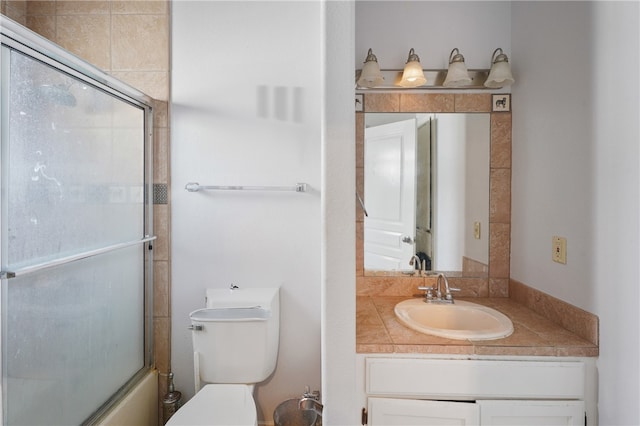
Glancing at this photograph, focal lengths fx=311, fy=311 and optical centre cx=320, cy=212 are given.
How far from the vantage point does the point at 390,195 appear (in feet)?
5.46

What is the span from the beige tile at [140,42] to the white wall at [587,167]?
72.9 inches

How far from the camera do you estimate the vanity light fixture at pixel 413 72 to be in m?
1.52

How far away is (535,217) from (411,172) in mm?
598

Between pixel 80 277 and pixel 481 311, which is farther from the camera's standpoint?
pixel 481 311

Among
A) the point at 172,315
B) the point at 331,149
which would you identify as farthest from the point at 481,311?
the point at 172,315

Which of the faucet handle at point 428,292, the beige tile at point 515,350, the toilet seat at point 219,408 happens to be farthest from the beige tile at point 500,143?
the toilet seat at point 219,408

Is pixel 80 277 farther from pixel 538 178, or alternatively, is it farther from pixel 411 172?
pixel 538 178

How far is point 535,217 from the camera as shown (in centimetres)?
142

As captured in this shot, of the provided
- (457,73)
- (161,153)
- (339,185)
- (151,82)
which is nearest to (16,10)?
(151,82)

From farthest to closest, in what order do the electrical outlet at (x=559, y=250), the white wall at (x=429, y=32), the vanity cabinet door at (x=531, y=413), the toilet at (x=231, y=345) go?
the white wall at (x=429, y=32)
the toilet at (x=231, y=345)
the electrical outlet at (x=559, y=250)
the vanity cabinet door at (x=531, y=413)

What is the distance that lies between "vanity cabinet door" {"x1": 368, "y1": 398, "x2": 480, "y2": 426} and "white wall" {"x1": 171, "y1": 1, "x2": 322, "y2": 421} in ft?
2.29

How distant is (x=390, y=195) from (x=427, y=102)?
52 centimetres

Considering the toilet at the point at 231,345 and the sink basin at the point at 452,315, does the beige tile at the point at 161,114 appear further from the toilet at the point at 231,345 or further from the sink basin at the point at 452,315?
the sink basin at the point at 452,315

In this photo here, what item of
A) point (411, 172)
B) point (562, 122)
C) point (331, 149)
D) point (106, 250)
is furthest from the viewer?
point (411, 172)
